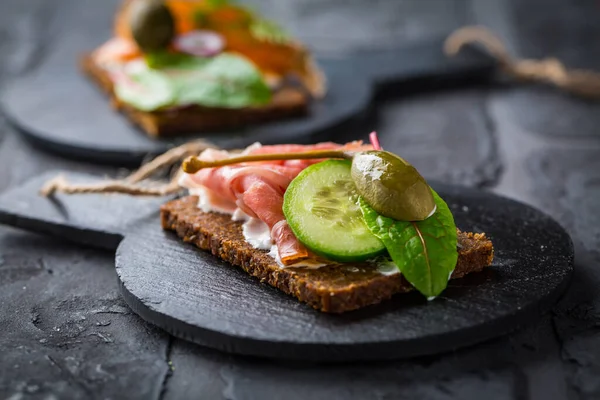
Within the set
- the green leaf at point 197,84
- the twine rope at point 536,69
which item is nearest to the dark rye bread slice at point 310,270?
the green leaf at point 197,84

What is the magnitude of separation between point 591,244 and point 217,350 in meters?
1.62

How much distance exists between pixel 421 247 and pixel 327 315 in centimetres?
36

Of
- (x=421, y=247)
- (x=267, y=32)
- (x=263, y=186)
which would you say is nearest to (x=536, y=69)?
(x=267, y=32)

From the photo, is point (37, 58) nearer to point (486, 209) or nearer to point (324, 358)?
point (486, 209)

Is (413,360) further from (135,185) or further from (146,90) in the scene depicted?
(146,90)

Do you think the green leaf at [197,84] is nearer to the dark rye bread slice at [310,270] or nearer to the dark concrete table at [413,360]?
the dark concrete table at [413,360]

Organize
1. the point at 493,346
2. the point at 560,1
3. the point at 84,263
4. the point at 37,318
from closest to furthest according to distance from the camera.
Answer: the point at 493,346 < the point at 37,318 < the point at 84,263 < the point at 560,1

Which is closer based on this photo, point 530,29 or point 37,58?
point 37,58

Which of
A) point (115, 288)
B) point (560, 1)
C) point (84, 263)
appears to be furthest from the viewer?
point (560, 1)

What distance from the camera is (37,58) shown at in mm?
6348

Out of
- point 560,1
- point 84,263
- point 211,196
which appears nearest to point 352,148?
point 211,196

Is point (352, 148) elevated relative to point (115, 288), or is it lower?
elevated

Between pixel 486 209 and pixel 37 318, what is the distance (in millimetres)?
1714

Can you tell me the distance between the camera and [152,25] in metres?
4.96
